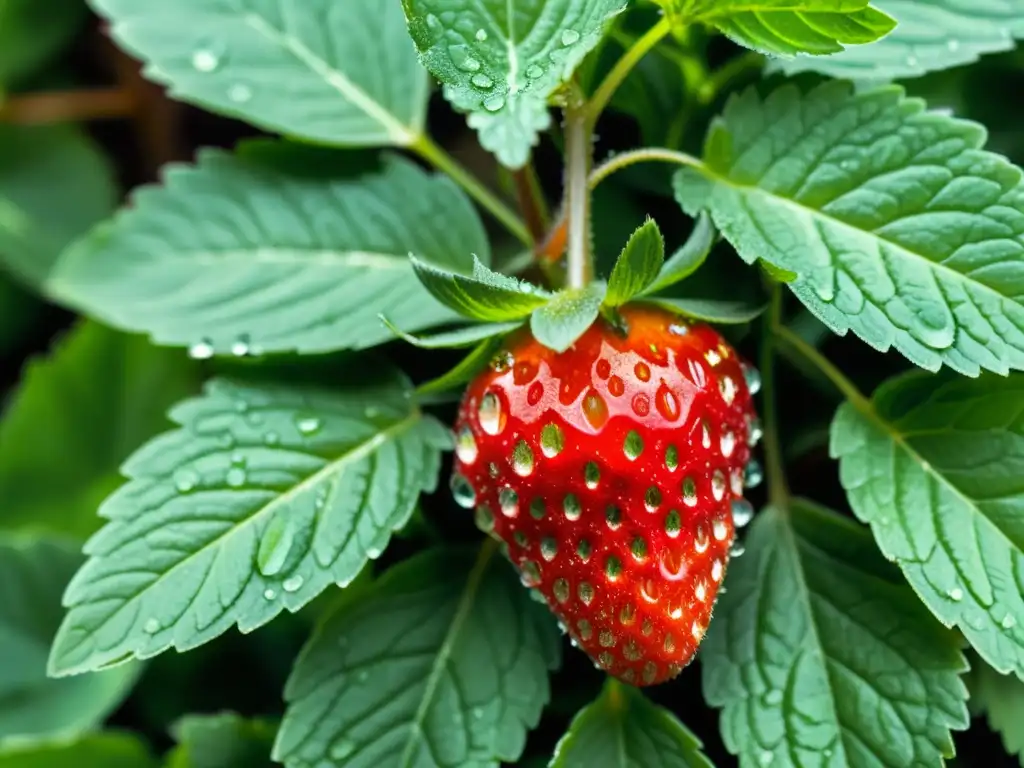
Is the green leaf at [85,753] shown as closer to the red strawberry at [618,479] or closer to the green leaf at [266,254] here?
the green leaf at [266,254]

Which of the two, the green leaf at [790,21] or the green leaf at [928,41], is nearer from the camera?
the green leaf at [790,21]

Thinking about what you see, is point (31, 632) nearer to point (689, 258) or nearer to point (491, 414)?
point (491, 414)

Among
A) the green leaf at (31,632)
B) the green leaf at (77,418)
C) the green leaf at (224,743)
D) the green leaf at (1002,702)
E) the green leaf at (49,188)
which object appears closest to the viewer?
the green leaf at (1002,702)

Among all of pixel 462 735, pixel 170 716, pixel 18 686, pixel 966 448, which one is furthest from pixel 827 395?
pixel 18 686

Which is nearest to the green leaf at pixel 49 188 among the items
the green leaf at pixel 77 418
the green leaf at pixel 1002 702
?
the green leaf at pixel 77 418

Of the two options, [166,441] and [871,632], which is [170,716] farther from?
[871,632]

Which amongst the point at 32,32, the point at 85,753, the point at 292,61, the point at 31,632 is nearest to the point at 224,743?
the point at 85,753
